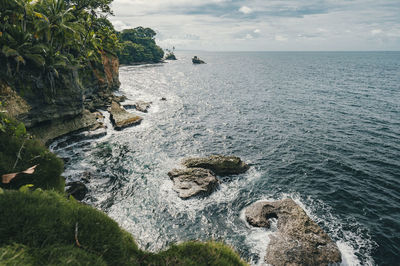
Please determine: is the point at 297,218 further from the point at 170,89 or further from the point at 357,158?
the point at 170,89

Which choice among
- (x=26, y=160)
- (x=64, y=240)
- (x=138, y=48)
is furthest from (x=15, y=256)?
(x=138, y=48)

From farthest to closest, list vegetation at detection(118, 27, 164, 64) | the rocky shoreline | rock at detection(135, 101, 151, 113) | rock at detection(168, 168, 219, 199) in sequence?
vegetation at detection(118, 27, 164, 64), rock at detection(135, 101, 151, 113), rock at detection(168, 168, 219, 199), the rocky shoreline

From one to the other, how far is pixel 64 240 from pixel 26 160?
8.39 meters

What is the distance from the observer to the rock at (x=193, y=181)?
22.0 m

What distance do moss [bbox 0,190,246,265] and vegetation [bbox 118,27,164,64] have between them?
153 m

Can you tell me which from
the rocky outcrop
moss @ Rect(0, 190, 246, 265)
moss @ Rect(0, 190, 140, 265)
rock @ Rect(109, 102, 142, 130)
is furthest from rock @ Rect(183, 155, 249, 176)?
the rocky outcrop

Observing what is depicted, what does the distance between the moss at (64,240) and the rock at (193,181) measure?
13.8 m

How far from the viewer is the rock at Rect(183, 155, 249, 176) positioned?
85.2 ft

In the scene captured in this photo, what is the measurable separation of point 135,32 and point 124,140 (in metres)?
178

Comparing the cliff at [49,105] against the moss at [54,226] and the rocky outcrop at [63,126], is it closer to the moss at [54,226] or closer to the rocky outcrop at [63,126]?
the rocky outcrop at [63,126]

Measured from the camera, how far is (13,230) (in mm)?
5316

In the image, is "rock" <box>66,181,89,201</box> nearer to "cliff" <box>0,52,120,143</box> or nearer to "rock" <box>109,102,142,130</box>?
"cliff" <box>0,52,120,143</box>

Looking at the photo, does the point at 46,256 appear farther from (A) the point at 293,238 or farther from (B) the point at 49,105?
(B) the point at 49,105

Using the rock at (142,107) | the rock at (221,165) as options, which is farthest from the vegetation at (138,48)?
the rock at (221,165)
